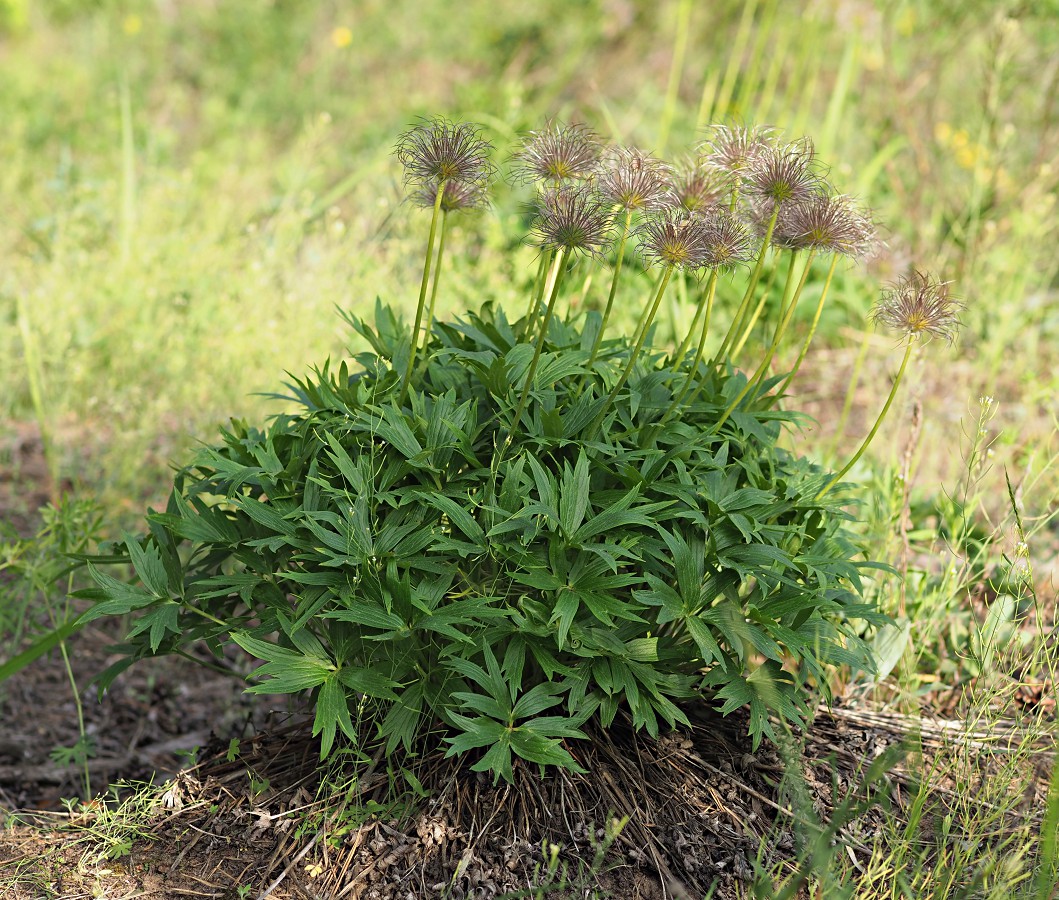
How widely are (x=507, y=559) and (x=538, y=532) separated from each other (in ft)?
0.26

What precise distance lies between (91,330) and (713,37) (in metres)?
5.48

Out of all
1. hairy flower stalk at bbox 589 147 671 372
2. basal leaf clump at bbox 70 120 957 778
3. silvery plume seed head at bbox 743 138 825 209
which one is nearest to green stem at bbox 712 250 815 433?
basal leaf clump at bbox 70 120 957 778

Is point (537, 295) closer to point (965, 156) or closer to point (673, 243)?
point (673, 243)

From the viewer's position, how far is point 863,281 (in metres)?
4.78

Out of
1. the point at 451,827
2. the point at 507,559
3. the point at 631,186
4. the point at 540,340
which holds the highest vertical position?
the point at 631,186

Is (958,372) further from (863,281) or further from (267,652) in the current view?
(267,652)

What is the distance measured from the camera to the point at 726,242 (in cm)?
186

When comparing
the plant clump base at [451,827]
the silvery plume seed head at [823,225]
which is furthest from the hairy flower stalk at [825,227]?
the plant clump base at [451,827]

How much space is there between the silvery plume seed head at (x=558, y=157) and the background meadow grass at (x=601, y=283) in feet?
2.37

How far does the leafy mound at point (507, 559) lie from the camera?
5.86 feet

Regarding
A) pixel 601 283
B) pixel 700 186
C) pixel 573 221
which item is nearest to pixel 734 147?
pixel 700 186

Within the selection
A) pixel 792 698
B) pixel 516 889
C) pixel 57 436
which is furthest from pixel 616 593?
pixel 57 436

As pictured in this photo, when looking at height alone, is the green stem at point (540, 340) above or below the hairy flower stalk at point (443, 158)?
below

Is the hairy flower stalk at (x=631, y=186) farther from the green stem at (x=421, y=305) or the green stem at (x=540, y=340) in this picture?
the green stem at (x=421, y=305)
